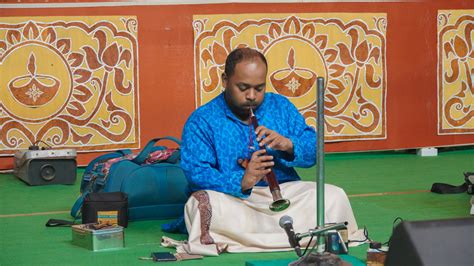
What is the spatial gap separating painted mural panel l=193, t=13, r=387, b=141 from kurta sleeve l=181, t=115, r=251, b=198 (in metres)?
3.03

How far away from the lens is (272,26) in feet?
25.5

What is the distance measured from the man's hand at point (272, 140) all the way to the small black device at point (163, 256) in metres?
0.63

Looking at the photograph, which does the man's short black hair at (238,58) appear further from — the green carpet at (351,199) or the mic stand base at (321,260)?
the mic stand base at (321,260)

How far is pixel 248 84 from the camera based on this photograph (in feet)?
14.9

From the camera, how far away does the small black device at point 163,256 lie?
13.9ft

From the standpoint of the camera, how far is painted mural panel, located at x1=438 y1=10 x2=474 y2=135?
Answer: 321 inches

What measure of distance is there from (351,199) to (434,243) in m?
3.99

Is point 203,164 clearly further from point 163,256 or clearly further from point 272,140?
point 163,256

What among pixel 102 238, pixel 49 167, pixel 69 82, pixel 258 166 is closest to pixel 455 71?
pixel 69 82

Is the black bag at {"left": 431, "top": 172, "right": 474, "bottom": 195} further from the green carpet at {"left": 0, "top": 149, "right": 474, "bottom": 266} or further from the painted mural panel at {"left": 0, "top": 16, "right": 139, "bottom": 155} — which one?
the painted mural panel at {"left": 0, "top": 16, "right": 139, "bottom": 155}

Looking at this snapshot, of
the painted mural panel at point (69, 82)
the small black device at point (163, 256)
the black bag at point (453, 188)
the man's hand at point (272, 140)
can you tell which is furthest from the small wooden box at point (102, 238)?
the painted mural panel at point (69, 82)

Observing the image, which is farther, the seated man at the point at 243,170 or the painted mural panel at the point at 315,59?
the painted mural panel at the point at 315,59

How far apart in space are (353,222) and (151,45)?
3.30 meters

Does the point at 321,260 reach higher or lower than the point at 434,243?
lower
